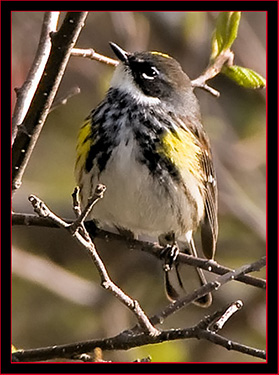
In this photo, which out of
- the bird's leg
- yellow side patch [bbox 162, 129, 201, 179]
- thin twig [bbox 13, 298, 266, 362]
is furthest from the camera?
the bird's leg

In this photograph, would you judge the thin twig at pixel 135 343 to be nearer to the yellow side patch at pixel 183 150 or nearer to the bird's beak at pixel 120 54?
the yellow side patch at pixel 183 150

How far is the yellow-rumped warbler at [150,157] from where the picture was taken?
3.17m

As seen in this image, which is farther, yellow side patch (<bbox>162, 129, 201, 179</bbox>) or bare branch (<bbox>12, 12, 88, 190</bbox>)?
yellow side patch (<bbox>162, 129, 201, 179</bbox>)

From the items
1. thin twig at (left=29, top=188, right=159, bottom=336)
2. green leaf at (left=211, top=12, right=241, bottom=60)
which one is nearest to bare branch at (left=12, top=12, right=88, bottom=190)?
thin twig at (left=29, top=188, right=159, bottom=336)

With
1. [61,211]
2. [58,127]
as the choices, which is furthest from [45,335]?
[58,127]

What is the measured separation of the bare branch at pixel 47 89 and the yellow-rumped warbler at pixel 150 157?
61cm

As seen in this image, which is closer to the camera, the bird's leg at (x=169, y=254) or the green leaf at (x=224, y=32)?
the green leaf at (x=224, y=32)

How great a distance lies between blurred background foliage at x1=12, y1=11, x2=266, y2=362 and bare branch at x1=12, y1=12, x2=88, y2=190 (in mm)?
1798

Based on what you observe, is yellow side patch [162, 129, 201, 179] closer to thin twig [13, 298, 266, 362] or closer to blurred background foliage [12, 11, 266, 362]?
thin twig [13, 298, 266, 362]

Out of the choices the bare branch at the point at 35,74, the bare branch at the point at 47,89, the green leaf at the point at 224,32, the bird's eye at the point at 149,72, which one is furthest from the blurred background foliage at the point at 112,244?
the bare branch at the point at 47,89

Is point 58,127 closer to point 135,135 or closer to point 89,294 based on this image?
point 89,294

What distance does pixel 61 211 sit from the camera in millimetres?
4746

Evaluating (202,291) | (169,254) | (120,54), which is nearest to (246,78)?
(120,54)

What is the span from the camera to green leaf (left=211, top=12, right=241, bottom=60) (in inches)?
121
